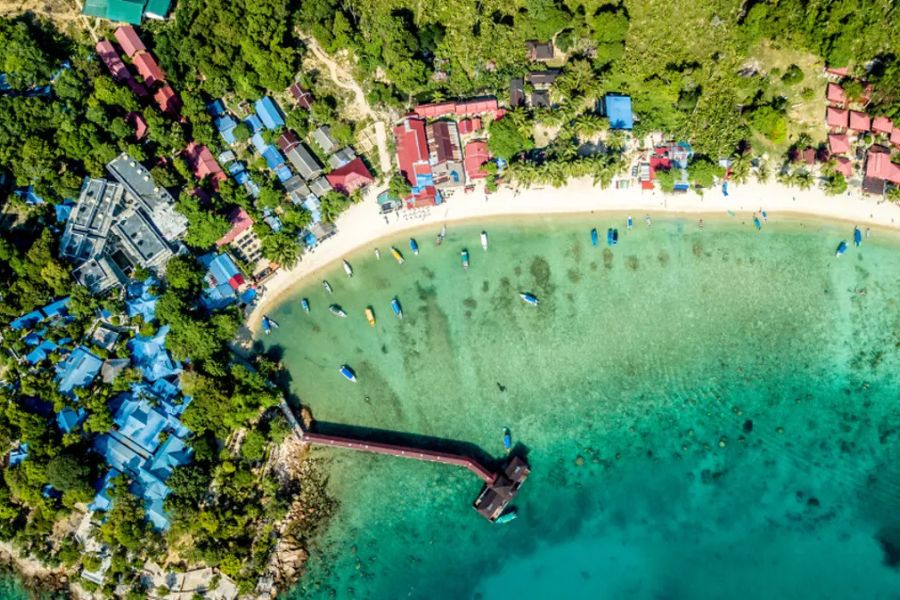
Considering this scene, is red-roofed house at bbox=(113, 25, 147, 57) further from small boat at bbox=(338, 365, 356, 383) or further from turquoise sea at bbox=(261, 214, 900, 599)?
small boat at bbox=(338, 365, 356, 383)

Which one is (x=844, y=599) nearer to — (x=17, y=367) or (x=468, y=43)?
(x=468, y=43)

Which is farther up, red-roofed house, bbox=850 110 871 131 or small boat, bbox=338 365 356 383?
red-roofed house, bbox=850 110 871 131

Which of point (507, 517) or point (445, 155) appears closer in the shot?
point (507, 517)

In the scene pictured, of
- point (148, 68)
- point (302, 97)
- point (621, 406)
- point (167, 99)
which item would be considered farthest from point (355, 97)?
point (621, 406)

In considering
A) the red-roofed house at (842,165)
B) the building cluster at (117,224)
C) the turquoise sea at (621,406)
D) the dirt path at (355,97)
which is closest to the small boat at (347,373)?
the turquoise sea at (621,406)

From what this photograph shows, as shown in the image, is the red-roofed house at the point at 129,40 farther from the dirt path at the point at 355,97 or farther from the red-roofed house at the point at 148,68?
the dirt path at the point at 355,97

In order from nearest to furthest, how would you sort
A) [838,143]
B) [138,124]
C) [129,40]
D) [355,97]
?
1. [138,124]
2. [129,40]
3. [838,143]
4. [355,97]

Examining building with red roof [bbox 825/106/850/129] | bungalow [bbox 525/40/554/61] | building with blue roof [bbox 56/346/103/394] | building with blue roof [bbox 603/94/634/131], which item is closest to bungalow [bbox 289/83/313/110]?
bungalow [bbox 525/40/554/61]

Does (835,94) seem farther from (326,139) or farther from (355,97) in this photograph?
(326,139)
